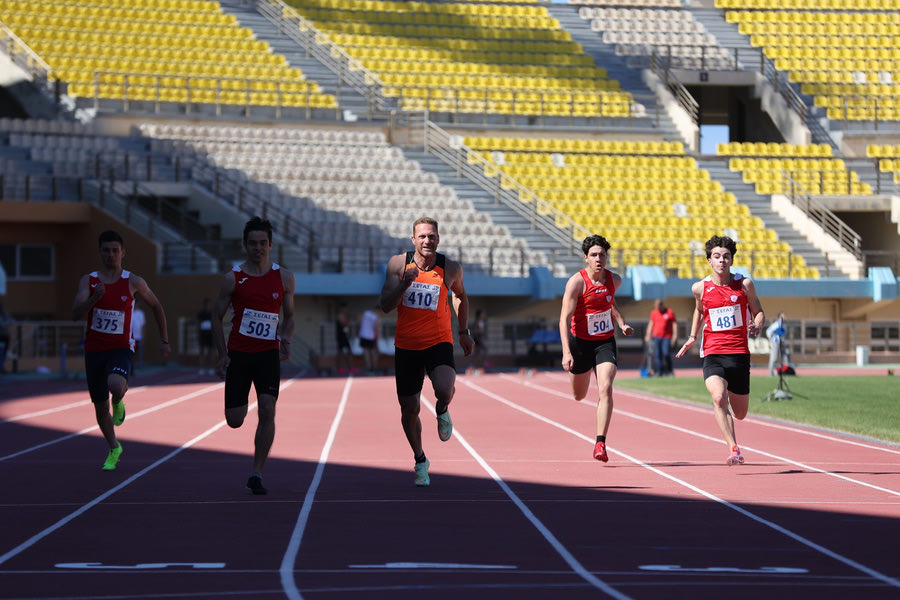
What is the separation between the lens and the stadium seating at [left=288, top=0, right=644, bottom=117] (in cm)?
4778

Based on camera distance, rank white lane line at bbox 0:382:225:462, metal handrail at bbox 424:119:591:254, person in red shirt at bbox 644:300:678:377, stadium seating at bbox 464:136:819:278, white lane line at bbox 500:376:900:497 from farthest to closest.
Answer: metal handrail at bbox 424:119:591:254
stadium seating at bbox 464:136:819:278
person in red shirt at bbox 644:300:678:377
white lane line at bbox 0:382:225:462
white lane line at bbox 500:376:900:497

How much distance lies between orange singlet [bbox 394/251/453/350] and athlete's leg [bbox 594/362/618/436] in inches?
80.2

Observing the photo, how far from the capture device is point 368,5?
173 ft

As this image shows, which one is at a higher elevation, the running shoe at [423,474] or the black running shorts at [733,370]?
the black running shorts at [733,370]

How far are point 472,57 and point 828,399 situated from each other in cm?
3158

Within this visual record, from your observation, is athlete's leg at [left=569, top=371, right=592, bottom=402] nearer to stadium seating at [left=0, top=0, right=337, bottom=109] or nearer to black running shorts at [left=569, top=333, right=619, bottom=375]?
black running shorts at [left=569, top=333, right=619, bottom=375]

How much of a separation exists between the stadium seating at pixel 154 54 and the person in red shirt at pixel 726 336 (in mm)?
34554

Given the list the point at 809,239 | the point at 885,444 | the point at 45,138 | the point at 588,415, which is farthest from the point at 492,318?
the point at 885,444

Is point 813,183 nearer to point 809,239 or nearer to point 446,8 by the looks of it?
point 809,239

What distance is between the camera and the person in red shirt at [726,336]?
38.9 feet

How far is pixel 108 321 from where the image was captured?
11.5 m

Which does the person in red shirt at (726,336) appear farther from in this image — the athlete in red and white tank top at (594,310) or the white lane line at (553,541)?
the white lane line at (553,541)

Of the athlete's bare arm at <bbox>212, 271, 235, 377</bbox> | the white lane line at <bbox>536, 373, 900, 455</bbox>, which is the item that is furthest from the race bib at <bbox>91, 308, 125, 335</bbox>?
the white lane line at <bbox>536, 373, 900, 455</bbox>

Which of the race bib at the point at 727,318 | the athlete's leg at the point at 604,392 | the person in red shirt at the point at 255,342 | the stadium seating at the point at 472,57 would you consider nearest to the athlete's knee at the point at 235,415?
the person in red shirt at the point at 255,342
